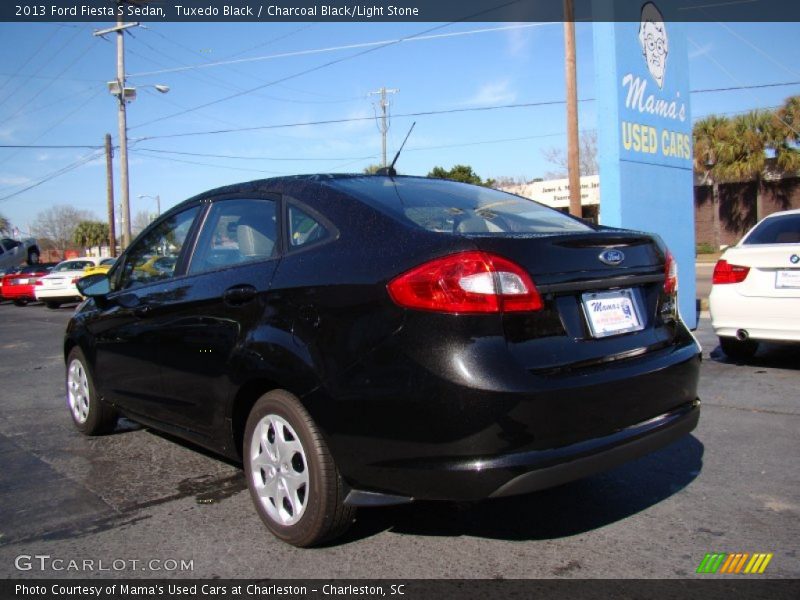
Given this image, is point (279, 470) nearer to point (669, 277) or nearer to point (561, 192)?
point (669, 277)

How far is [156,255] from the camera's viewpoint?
4.32 meters

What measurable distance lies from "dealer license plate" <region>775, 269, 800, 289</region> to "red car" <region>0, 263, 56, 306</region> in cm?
2062

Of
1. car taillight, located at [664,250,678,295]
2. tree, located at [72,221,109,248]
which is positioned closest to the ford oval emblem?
car taillight, located at [664,250,678,295]

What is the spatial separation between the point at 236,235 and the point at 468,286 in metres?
1.55

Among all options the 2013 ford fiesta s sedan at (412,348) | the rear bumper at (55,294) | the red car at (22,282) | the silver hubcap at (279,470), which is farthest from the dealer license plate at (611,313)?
the red car at (22,282)

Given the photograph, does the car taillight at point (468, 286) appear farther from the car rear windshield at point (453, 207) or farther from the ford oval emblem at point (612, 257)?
the ford oval emblem at point (612, 257)

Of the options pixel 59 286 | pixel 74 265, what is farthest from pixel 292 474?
pixel 74 265

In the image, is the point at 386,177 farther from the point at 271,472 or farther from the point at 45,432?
the point at 45,432

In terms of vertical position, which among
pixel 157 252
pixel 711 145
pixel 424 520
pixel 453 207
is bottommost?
pixel 424 520

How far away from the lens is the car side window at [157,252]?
4.02 meters

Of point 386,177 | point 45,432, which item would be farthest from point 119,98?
point 386,177

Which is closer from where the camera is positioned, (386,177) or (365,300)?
(365,300)

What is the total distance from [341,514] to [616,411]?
1174mm

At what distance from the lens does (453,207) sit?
11.0ft
